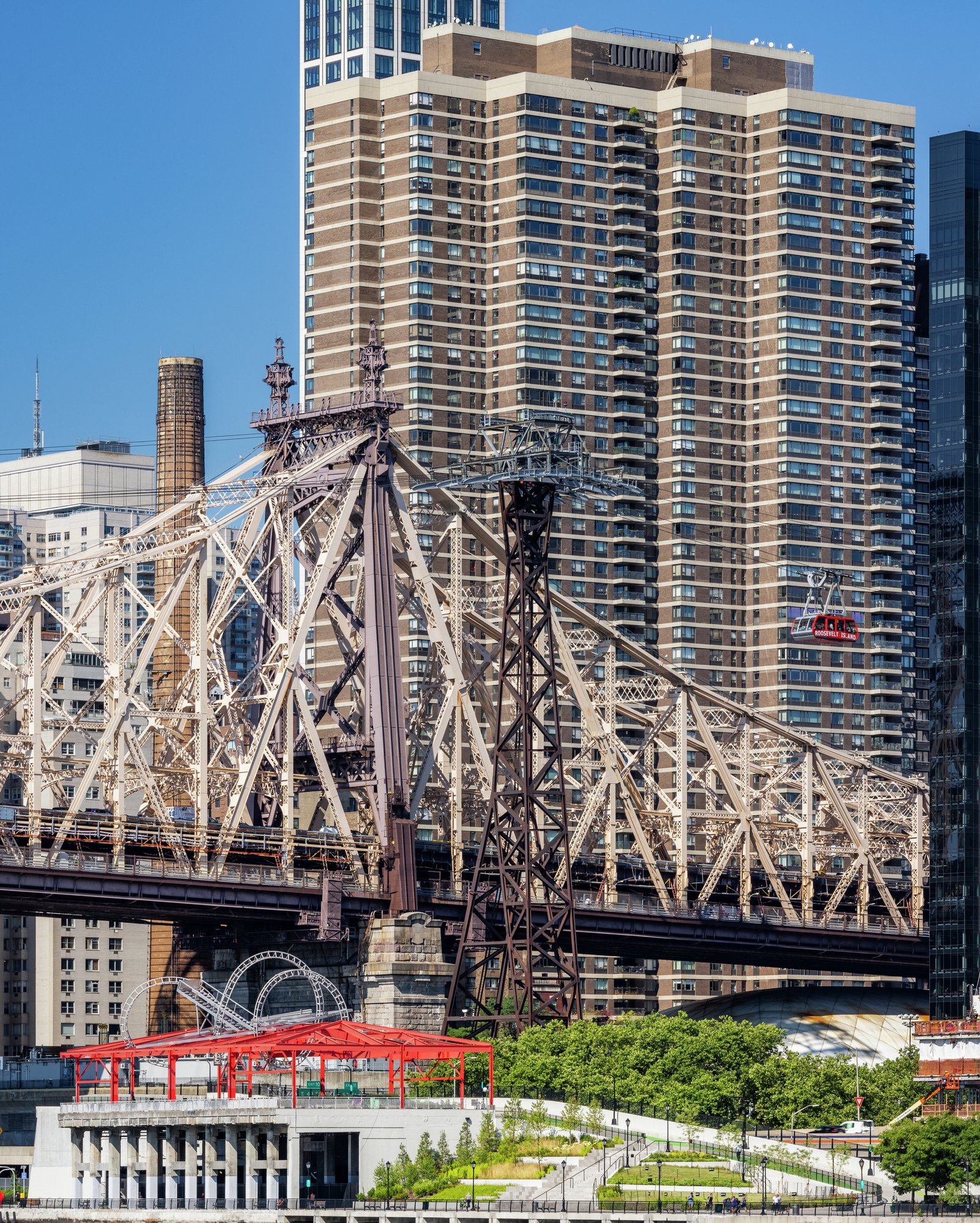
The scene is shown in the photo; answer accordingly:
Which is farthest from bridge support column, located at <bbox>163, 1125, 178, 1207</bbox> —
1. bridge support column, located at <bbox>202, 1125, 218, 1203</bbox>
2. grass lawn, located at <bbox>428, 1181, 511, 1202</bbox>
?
grass lawn, located at <bbox>428, 1181, 511, 1202</bbox>

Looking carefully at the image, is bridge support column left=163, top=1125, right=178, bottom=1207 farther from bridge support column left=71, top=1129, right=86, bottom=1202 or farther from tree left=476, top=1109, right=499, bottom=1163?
tree left=476, top=1109, right=499, bottom=1163

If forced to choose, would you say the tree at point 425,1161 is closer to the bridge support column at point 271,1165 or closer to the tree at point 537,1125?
the tree at point 537,1125

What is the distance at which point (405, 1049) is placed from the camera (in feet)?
503

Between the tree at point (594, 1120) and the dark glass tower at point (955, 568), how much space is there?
3810 cm

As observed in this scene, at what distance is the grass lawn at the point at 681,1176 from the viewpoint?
138000 millimetres

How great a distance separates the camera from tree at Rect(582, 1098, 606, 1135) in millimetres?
146875

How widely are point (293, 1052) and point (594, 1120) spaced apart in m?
15.8

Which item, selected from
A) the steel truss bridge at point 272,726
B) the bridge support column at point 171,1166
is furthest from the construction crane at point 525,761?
the bridge support column at point 171,1166

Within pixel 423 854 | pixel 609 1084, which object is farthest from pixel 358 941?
pixel 609 1084

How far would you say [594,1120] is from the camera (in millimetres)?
147625

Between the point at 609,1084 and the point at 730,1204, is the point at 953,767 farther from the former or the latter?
the point at 730,1204

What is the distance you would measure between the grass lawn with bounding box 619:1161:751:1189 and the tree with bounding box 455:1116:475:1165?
26.3ft

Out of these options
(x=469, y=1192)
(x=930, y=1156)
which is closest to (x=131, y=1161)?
(x=469, y=1192)

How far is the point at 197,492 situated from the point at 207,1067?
45.1 meters
